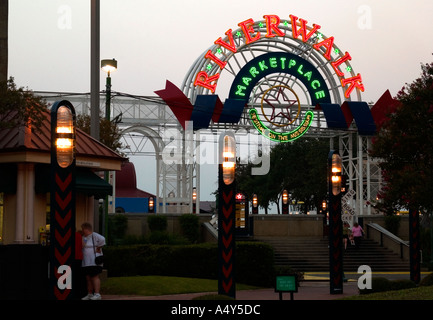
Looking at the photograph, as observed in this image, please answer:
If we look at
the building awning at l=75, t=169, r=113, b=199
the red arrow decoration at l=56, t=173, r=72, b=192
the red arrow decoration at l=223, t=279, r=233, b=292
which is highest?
the building awning at l=75, t=169, r=113, b=199

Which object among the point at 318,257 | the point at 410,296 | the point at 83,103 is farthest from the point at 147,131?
the point at 410,296

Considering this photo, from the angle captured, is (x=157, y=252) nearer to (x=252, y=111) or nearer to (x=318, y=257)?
(x=318, y=257)

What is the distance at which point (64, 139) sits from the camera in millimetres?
14039

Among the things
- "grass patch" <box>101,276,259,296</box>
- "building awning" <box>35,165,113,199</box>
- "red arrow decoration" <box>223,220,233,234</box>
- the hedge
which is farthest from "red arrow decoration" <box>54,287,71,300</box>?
the hedge

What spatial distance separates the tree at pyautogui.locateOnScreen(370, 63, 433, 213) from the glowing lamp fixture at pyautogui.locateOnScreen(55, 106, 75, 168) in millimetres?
11222

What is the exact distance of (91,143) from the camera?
2208 centimetres

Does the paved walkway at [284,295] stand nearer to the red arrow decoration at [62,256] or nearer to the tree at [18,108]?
the tree at [18,108]

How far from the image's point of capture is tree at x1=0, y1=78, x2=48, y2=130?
63.3 feet

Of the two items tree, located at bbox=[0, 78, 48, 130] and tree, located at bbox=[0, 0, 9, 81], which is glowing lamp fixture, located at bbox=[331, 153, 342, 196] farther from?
tree, located at bbox=[0, 0, 9, 81]

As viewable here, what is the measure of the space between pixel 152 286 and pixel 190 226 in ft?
64.1

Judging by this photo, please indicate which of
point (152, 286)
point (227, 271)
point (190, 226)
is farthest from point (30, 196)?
point (190, 226)

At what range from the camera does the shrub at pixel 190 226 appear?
40.9 metres

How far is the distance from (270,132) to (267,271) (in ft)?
62.3

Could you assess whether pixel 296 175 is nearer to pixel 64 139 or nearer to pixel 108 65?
pixel 108 65
